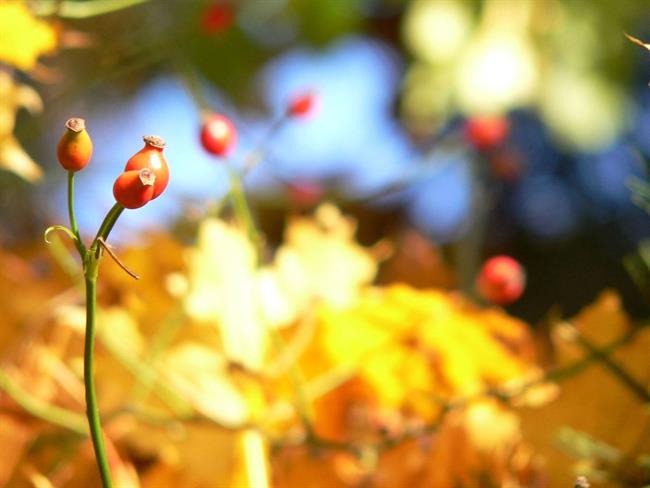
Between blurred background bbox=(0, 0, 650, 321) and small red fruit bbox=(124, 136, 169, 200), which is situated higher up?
blurred background bbox=(0, 0, 650, 321)

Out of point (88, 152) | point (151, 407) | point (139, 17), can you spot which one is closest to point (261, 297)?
point (151, 407)

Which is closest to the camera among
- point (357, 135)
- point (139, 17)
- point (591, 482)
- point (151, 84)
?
point (591, 482)

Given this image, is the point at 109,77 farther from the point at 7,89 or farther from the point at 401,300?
the point at 401,300

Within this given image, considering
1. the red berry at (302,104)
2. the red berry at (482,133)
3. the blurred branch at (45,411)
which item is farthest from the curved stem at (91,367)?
the red berry at (482,133)

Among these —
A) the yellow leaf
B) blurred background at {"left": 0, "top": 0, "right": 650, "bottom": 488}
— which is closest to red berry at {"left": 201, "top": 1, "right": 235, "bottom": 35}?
blurred background at {"left": 0, "top": 0, "right": 650, "bottom": 488}

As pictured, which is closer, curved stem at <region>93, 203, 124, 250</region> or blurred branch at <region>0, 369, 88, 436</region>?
curved stem at <region>93, 203, 124, 250</region>

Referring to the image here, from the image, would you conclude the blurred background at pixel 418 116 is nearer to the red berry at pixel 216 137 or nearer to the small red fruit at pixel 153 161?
the red berry at pixel 216 137

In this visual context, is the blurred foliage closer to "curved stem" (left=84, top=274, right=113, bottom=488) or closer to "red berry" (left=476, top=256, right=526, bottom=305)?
"red berry" (left=476, top=256, right=526, bottom=305)
